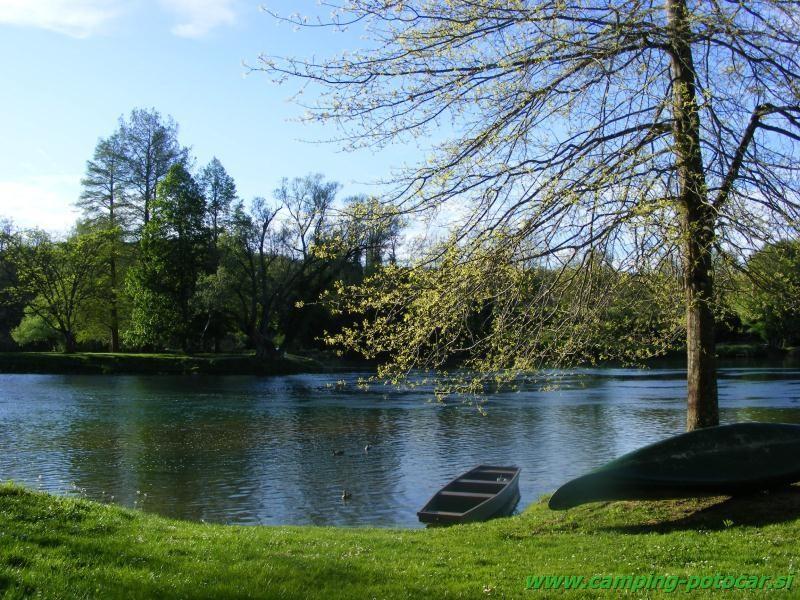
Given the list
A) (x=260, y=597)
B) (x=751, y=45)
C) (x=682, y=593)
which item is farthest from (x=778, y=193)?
(x=260, y=597)

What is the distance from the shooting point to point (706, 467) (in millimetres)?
8891

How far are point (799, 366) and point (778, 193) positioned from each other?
188ft

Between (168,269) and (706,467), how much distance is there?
53440 mm

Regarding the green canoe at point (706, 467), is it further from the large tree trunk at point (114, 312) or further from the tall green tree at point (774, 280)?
the large tree trunk at point (114, 312)

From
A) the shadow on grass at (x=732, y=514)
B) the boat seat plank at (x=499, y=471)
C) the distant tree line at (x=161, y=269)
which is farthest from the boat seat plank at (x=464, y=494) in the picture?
the distant tree line at (x=161, y=269)

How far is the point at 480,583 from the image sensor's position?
20.0 feet

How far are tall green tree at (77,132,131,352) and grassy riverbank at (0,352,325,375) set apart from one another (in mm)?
6835

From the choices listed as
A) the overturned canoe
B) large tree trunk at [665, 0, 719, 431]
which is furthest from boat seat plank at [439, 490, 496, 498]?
large tree trunk at [665, 0, 719, 431]

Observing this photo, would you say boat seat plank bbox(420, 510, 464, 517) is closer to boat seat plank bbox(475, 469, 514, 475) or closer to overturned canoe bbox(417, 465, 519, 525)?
overturned canoe bbox(417, 465, 519, 525)

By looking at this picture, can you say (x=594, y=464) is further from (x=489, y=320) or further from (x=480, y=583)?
(x=480, y=583)

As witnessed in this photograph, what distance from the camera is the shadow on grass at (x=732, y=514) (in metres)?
8.46

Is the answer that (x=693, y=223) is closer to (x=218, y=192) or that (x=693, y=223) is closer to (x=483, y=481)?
(x=483, y=481)

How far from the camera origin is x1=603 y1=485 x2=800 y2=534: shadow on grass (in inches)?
333

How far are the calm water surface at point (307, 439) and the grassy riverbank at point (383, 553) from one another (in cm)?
309
